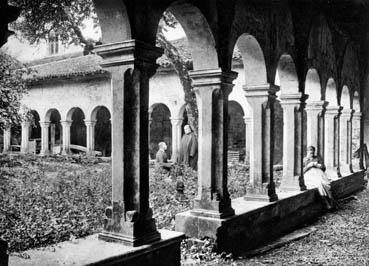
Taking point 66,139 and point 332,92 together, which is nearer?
point 332,92

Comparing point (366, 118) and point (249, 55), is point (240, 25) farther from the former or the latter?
point (366, 118)

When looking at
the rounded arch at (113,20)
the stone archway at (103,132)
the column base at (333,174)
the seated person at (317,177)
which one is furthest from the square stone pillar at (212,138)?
the stone archway at (103,132)

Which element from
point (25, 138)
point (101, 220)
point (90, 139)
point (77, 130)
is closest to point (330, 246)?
point (101, 220)

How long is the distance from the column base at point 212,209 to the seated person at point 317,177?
12.7 ft

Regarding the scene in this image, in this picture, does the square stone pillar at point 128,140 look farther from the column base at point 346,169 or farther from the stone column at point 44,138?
the stone column at point 44,138

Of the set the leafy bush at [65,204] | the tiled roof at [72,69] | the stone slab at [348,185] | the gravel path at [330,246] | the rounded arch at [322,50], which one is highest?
the tiled roof at [72,69]

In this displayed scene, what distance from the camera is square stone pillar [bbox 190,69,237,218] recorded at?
5477mm

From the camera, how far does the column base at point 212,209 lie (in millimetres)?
5352

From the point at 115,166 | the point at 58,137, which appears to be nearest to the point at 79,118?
the point at 58,137

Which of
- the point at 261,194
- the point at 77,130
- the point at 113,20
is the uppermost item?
the point at 113,20

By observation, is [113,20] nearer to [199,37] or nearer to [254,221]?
[199,37]

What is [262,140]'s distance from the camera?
698 cm

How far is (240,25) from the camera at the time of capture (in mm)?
6066

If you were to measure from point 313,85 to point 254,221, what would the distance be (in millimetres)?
4950
